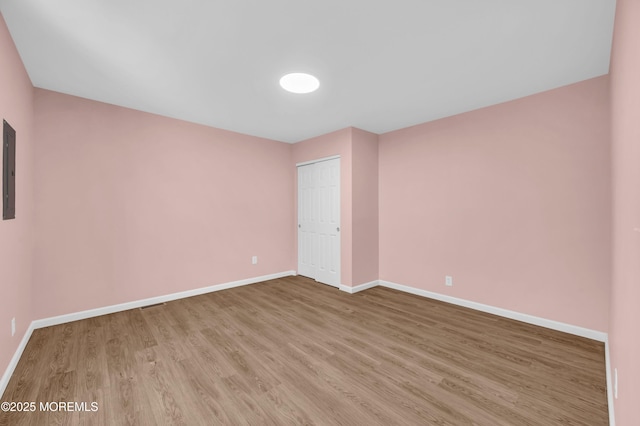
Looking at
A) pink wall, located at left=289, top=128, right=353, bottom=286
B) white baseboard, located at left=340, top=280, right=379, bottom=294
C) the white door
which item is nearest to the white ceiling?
pink wall, located at left=289, top=128, right=353, bottom=286

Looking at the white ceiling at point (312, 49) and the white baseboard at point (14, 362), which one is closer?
the white ceiling at point (312, 49)

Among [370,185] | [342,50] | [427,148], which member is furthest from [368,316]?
[342,50]

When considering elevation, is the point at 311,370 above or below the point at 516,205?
below

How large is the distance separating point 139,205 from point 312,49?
288cm

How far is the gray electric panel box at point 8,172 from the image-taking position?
1863 millimetres

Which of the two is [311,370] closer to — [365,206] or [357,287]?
[357,287]

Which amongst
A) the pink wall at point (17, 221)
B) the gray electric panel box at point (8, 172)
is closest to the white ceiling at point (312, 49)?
the pink wall at point (17, 221)

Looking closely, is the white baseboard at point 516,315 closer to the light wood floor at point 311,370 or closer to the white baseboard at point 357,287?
the light wood floor at point 311,370

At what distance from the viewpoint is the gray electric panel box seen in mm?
1863

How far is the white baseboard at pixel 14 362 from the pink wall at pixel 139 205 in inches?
12.5

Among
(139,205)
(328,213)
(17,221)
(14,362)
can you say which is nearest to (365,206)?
(328,213)

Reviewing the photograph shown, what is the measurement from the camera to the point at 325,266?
4.53m

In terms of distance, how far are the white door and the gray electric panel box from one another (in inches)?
137

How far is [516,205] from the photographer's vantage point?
3016 mm
